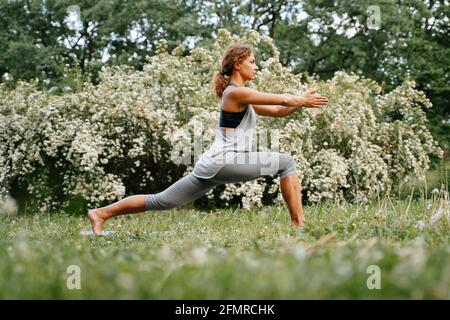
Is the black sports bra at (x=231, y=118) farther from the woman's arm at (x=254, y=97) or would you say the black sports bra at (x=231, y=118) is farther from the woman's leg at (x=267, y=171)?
the woman's leg at (x=267, y=171)

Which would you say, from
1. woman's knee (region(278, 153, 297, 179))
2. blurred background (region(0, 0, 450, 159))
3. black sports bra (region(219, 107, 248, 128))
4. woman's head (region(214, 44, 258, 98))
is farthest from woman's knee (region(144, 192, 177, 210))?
blurred background (region(0, 0, 450, 159))

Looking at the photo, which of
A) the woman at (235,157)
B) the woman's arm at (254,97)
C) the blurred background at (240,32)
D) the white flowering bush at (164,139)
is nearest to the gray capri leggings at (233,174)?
the woman at (235,157)

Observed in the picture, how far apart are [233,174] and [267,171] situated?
28 cm

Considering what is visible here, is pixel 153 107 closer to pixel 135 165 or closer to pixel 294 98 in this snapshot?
pixel 135 165

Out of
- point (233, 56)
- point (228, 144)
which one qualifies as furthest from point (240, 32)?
Result: point (228, 144)

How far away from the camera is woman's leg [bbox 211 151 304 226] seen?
5527 mm

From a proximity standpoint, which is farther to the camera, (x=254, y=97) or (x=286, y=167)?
(x=286, y=167)

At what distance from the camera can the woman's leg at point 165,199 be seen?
5.70m

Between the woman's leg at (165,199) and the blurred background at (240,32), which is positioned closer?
the woman's leg at (165,199)

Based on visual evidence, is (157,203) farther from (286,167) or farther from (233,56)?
(233,56)

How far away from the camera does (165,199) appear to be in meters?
5.77

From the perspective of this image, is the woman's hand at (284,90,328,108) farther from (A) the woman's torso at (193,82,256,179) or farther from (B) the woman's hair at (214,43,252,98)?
(B) the woman's hair at (214,43,252,98)

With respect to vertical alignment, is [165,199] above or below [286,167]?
below

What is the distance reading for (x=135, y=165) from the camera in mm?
10445
